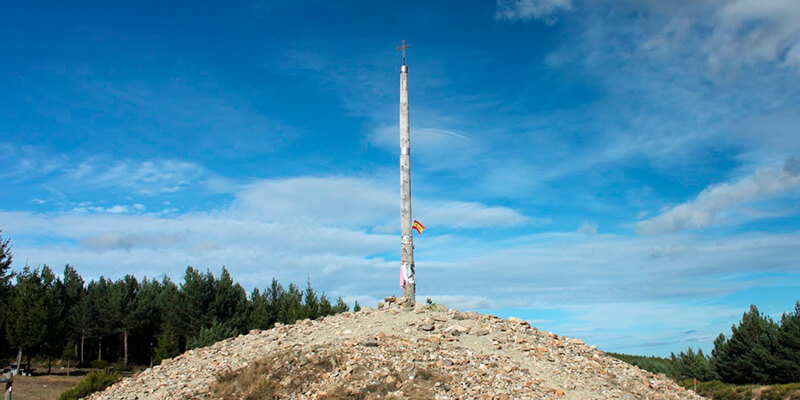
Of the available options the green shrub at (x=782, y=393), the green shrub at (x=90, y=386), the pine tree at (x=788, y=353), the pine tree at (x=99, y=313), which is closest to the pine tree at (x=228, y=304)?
the pine tree at (x=99, y=313)

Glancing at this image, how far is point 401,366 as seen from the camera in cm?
1269

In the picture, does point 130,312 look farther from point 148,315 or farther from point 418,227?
point 418,227

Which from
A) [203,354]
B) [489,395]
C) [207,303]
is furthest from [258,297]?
[489,395]

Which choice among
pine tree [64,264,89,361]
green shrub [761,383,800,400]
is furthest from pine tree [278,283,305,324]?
green shrub [761,383,800,400]

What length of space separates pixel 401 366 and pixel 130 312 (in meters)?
55.0

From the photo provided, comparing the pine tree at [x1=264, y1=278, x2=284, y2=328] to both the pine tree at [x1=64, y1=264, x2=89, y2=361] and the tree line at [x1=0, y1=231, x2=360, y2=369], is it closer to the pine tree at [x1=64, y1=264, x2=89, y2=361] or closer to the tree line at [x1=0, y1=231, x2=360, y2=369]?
the tree line at [x1=0, y1=231, x2=360, y2=369]

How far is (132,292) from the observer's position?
235 feet

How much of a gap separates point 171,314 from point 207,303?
175 inches

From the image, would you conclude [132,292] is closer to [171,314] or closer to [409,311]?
[171,314]

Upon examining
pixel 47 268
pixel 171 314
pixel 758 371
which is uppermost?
pixel 47 268

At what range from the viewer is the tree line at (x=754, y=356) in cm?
4044

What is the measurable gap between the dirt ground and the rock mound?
→ 17.6 m

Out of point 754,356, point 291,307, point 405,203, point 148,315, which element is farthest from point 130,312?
point 754,356

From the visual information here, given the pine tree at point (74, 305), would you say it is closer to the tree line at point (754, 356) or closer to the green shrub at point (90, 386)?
the green shrub at point (90, 386)
